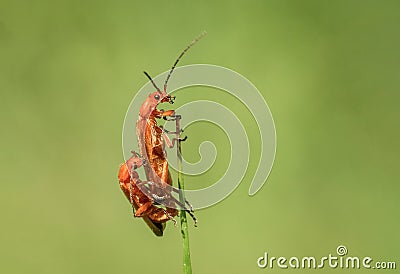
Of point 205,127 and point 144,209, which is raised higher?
point 205,127

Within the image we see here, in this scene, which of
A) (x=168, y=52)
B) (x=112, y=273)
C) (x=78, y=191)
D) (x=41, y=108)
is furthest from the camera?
(x=168, y=52)

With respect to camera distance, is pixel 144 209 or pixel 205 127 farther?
pixel 205 127

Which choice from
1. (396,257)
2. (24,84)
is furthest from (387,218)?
(24,84)

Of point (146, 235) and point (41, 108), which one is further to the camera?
point (41, 108)

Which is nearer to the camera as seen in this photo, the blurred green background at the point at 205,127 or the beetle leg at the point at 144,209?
the beetle leg at the point at 144,209

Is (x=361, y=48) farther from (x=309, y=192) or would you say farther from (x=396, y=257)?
(x=396, y=257)

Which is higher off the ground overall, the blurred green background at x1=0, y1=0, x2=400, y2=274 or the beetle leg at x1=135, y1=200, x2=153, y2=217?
the blurred green background at x1=0, y1=0, x2=400, y2=274

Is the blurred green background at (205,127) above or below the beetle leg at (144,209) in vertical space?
above

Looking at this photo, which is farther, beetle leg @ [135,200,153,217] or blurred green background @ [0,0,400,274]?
blurred green background @ [0,0,400,274]
